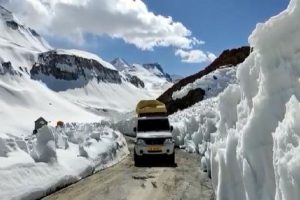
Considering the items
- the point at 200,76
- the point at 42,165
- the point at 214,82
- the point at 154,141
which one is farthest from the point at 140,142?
the point at 200,76

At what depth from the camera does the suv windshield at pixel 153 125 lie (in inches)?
1083

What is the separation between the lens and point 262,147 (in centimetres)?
891

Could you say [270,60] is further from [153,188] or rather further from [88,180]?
[88,180]

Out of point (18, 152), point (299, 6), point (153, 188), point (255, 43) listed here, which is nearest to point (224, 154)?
point (255, 43)

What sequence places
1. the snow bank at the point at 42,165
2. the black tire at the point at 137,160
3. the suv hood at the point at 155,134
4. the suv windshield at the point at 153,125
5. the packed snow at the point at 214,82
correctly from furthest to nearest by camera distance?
the packed snow at the point at 214,82 → the suv windshield at the point at 153,125 → the suv hood at the point at 155,134 → the black tire at the point at 137,160 → the snow bank at the point at 42,165

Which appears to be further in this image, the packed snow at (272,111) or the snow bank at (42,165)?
the snow bank at (42,165)

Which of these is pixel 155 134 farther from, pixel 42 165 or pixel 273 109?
pixel 273 109

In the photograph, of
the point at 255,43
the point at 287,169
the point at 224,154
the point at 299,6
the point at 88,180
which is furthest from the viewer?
the point at 88,180

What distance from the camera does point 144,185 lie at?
1841cm

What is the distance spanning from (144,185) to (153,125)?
934 centimetres

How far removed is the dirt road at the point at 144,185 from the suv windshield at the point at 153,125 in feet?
11.1

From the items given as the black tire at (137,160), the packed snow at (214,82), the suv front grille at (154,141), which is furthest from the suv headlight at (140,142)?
the packed snow at (214,82)

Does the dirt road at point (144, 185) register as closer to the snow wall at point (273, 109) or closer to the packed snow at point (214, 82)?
the snow wall at point (273, 109)

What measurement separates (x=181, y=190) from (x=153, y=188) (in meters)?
1.03
